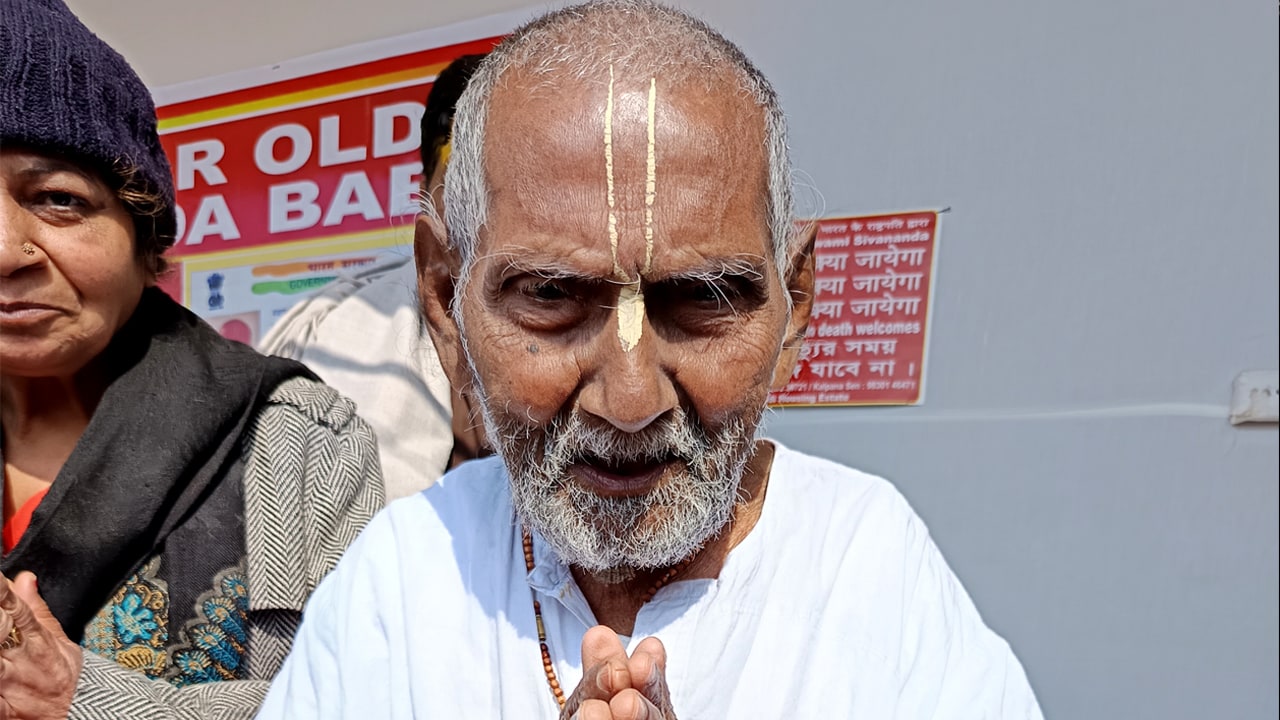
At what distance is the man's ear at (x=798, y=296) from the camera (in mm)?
1407

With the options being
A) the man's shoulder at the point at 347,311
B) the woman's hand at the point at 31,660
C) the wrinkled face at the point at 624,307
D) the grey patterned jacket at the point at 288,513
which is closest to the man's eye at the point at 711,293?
the wrinkled face at the point at 624,307

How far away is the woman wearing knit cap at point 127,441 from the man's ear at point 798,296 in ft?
2.77

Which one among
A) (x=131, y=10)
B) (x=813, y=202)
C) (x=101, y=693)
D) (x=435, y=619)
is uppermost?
(x=131, y=10)

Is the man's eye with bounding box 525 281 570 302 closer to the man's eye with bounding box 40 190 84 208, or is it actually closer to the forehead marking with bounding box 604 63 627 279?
the forehead marking with bounding box 604 63 627 279

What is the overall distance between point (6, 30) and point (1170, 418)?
88.6 inches

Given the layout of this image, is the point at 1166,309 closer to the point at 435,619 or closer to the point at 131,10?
the point at 435,619

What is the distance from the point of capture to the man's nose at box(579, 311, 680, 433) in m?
1.13

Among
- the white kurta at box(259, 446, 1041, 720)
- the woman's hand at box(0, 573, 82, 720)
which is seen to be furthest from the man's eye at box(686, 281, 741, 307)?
the woman's hand at box(0, 573, 82, 720)

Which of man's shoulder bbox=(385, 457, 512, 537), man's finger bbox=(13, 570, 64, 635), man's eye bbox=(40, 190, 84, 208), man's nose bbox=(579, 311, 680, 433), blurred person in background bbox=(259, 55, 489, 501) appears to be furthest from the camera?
blurred person in background bbox=(259, 55, 489, 501)

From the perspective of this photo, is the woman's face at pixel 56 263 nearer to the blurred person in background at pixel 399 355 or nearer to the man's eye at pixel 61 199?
the man's eye at pixel 61 199

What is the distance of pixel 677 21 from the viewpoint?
1.31 m

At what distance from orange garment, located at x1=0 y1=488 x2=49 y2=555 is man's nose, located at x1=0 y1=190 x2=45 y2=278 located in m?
0.39

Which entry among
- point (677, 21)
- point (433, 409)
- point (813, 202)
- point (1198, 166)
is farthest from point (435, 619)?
point (1198, 166)

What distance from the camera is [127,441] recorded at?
5.44 ft
